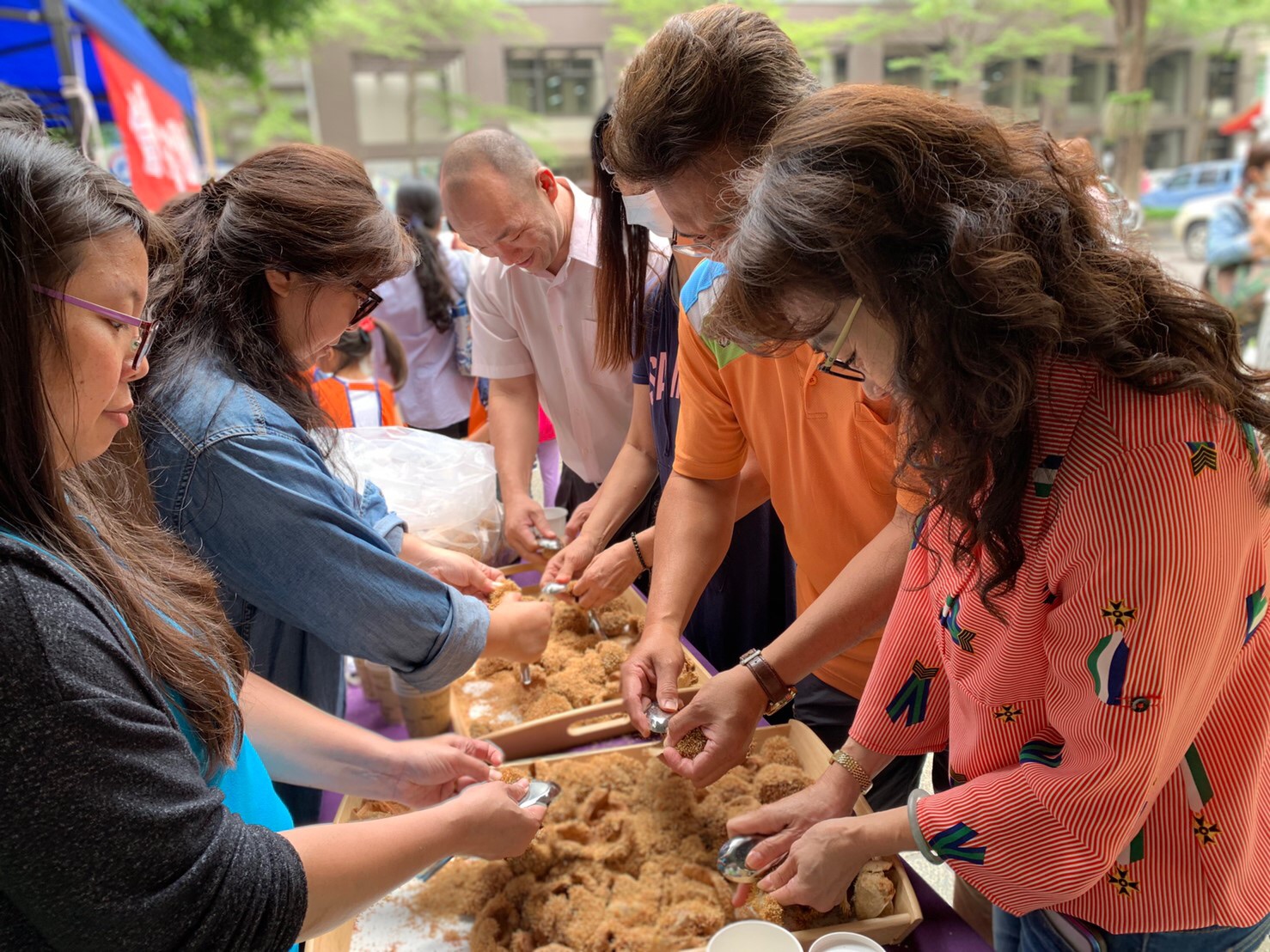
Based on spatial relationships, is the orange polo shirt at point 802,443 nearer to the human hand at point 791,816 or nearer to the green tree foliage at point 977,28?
the human hand at point 791,816

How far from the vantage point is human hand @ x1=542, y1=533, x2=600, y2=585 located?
81.4 inches

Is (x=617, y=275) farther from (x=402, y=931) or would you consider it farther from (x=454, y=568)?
(x=402, y=931)

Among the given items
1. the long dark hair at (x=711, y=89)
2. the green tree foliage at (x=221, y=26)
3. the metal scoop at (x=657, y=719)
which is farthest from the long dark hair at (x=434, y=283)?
the green tree foliage at (x=221, y=26)

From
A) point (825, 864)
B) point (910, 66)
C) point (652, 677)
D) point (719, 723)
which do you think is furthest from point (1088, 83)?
point (825, 864)

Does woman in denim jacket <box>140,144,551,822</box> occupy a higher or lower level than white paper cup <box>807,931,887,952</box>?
higher

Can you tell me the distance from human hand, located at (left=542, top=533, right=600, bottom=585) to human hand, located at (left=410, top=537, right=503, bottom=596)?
0.55ft

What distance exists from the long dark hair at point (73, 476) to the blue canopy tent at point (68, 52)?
3919 mm

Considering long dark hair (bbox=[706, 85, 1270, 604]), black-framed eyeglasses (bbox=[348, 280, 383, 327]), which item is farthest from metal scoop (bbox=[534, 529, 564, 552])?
long dark hair (bbox=[706, 85, 1270, 604])

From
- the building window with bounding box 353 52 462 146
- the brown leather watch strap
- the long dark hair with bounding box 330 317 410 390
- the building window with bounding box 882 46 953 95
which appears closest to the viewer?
the brown leather watch strap

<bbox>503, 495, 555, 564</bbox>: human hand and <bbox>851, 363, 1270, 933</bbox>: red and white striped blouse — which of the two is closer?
<bbox>851, 363, 1270, 933</bbox>: red and white striped blouse

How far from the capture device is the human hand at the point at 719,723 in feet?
4.45

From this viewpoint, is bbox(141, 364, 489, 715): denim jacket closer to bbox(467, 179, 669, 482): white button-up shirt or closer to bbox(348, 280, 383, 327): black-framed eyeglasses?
bbox(348, 280, 383, 327): black-framed eyeglasses

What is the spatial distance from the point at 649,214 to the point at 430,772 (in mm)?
1094

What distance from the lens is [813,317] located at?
862mm
